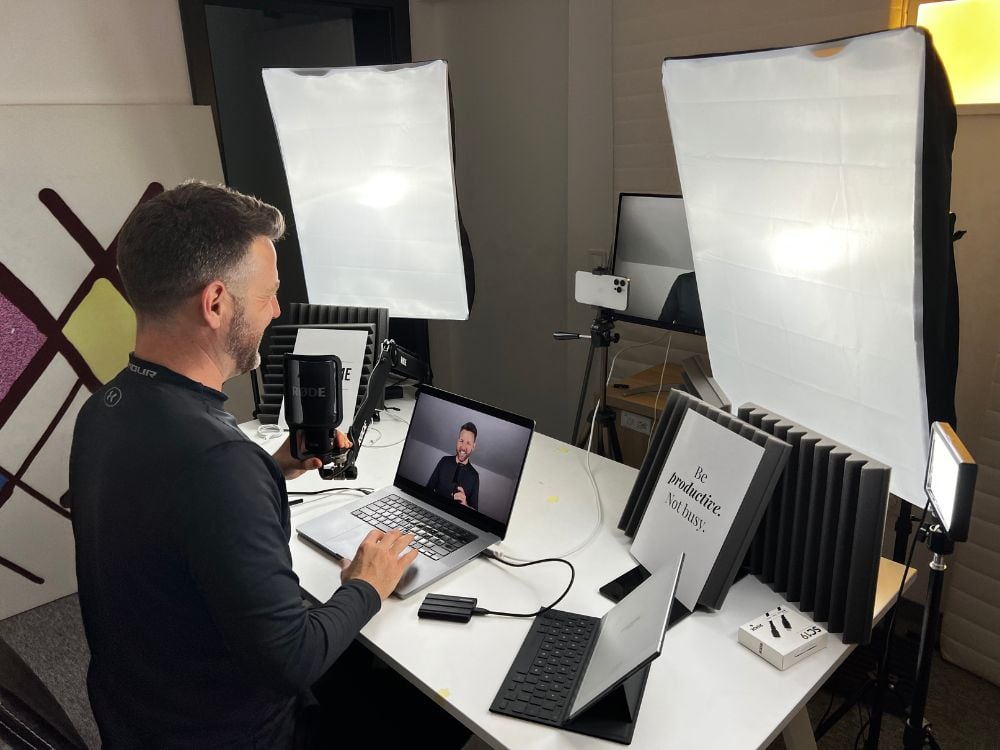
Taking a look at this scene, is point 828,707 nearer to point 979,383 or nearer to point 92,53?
point 979,383

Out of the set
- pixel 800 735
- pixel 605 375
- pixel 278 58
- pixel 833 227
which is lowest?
pixel 800 735

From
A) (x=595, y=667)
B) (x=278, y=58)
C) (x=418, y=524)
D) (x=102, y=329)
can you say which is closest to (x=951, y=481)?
(x=595, y=667)

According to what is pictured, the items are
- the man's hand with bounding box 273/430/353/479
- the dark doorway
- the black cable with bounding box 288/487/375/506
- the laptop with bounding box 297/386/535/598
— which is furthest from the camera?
the dark doorway

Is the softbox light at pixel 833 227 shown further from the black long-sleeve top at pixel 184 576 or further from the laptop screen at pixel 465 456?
the black long-sleeve top at pixel 184 576

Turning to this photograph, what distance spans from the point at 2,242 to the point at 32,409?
0.56 metres

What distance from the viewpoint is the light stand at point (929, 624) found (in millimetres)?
1066

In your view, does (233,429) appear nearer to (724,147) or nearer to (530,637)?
(530,637)

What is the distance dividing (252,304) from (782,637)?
1040 mm

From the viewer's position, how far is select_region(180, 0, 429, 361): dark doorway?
126 inches

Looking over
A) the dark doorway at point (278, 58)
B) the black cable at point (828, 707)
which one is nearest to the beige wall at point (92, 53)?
the dark doorway at point (278, 58)

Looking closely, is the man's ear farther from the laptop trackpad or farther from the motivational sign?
the motivational sign

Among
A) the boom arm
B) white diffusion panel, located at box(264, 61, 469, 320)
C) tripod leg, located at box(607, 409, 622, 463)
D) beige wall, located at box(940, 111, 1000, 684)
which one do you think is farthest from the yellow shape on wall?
beige wall, located at box(940, 111, 1000, 684)

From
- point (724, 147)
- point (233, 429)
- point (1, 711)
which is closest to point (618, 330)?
point (724, 147)

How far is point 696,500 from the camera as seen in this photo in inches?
54.4
